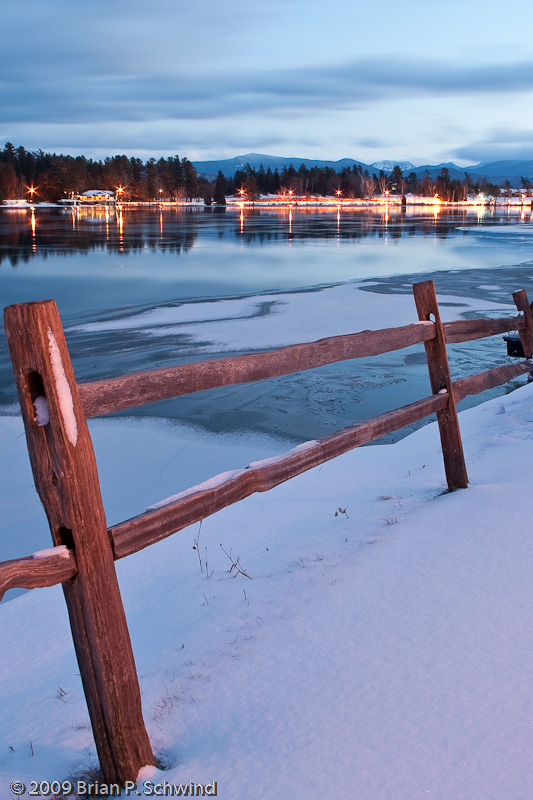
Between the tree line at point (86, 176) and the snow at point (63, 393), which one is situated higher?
the tree line at point (86, 176)

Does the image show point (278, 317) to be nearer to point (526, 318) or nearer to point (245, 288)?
point (245, 288)

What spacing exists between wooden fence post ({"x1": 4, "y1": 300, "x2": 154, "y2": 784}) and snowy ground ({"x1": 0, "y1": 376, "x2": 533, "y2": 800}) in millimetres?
249

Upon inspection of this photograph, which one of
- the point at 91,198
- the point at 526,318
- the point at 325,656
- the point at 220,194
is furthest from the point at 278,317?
the point at 91,198

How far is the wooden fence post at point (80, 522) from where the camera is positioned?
2066mm

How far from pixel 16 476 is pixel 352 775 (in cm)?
489

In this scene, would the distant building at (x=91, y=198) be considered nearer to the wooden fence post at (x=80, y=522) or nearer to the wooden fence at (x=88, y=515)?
the wooden fence at (x=88, y=515)

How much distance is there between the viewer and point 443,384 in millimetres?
4477

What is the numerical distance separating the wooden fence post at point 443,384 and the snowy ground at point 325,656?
19 cm

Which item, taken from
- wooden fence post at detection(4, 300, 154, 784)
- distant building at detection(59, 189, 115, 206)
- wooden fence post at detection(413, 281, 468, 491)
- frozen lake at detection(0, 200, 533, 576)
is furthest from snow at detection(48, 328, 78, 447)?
distant building at detection(59, 189, 115, 206)

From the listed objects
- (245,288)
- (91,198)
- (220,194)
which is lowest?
(245,288)

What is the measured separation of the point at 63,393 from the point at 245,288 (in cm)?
1893

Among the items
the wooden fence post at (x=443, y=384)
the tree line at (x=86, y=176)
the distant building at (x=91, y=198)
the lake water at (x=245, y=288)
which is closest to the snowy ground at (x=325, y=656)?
the wooden fence post at (x=443, y=384)

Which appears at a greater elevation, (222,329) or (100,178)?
(100,178)

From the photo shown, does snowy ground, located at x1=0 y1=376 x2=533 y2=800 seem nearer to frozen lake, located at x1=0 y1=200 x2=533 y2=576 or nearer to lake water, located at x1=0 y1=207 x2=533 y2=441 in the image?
frozen lake, located at x1=0 y1=200 x2=533 y2=576
